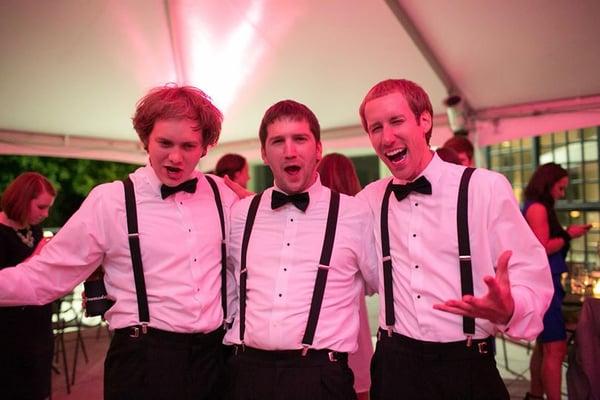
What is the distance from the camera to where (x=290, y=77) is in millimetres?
4559

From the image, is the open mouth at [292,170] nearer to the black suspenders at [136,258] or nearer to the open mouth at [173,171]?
the open mouth at [173,171]

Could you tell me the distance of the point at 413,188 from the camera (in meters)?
1.60

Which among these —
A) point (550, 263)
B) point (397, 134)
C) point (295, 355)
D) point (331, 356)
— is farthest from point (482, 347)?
point (550, 263)

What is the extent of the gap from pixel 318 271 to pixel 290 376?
0.34 m

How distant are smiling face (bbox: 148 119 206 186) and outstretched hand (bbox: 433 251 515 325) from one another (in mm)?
957

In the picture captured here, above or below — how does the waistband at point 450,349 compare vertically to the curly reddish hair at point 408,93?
below

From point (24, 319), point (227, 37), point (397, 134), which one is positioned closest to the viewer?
point (397, 134)

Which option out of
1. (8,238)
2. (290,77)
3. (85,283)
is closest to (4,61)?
(8,238)

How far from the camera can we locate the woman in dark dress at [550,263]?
3.02m

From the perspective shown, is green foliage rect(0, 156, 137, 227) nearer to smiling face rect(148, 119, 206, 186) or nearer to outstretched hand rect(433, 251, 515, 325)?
smiling face rect(148, 119, 206, 186)

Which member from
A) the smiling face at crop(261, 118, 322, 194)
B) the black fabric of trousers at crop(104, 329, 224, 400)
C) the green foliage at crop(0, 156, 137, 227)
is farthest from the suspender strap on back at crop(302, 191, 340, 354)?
the green foliage at crop(0, 156, 137, 227)

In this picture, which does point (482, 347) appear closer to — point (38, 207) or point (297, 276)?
point (297, 276)

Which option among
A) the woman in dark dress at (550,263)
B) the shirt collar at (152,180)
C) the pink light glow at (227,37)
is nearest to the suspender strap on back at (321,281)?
the shirt collar at (152,180)

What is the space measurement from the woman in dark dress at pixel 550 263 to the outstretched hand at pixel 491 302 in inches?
79.4
